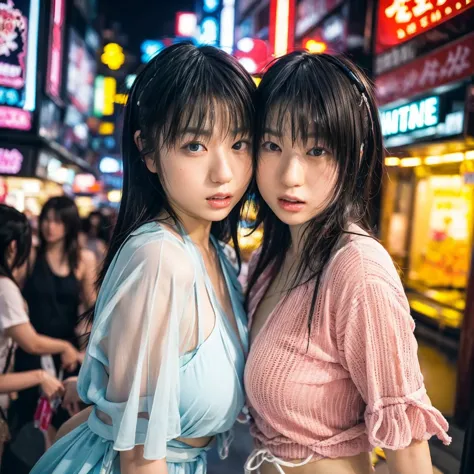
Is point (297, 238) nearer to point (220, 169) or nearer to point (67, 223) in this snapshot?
point (220, 169)

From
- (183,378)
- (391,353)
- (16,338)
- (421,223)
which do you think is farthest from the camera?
(421,223)

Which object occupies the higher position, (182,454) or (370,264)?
(370,264)

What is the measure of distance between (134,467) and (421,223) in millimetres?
7666

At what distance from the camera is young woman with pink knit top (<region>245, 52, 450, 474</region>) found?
143cm

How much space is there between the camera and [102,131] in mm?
38562

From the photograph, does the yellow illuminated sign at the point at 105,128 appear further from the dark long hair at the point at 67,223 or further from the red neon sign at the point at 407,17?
the dark long hair at the point at 67,223

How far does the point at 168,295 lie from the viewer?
144cm

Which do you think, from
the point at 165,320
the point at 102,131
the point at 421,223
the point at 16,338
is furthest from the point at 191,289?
the point at 102,131

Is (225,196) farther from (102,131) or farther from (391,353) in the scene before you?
(102,131)

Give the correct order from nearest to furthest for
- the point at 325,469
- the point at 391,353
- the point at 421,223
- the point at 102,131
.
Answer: the point at 391,353, the point at 325,469, the point at 421,223, the point at 102,131

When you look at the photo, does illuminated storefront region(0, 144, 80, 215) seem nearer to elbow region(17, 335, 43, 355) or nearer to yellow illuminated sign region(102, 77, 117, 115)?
elbow region(17, 335, 43, 355)

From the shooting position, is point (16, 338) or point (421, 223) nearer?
point (16, 338)

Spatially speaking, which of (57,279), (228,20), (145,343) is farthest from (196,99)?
(228,20)

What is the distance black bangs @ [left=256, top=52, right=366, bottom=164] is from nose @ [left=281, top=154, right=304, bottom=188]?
0.06 m
